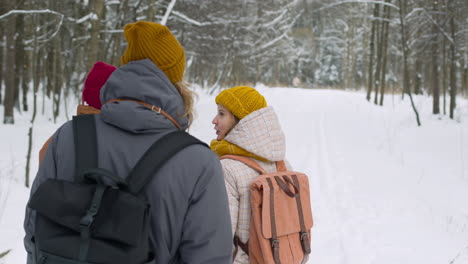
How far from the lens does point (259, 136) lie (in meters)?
2.56

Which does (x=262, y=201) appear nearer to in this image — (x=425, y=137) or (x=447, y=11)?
(x=425, y=137)

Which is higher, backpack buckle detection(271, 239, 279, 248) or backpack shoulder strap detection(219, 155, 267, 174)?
backpack shoulder strap detection(219, 155, 267, 174)

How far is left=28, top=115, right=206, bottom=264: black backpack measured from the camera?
4.49ft

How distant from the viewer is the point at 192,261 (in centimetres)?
160

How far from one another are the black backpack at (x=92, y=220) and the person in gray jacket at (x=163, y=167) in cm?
10

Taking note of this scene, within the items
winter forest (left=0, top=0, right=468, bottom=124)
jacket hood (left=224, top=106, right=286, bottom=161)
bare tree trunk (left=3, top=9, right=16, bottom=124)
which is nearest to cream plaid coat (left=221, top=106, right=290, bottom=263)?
jacket hood (left=224, top=106, right=286, bottom=161)

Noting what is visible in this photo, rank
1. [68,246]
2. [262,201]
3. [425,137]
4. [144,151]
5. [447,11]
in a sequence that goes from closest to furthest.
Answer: [68,246]
[144,151]
[262,201]
[425,137]
[447,11]

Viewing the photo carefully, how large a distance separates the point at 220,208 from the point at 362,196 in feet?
21.5

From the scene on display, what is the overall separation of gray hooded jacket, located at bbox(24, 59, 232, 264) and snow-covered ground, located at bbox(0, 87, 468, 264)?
11.5 ft

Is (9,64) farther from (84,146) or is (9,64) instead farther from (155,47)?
(84,146)

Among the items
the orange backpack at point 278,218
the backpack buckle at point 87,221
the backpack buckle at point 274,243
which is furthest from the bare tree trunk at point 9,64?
the backpack buckle at point 87,221

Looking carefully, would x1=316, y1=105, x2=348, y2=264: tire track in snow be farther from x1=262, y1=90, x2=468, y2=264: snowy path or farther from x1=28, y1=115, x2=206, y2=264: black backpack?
x1=28, y1=115, x2=206, y2=264: black backpack

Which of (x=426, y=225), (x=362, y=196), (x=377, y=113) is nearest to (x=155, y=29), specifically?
(x=426, y=225)

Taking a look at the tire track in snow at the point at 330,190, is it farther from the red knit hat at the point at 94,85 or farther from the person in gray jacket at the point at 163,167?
the person in gray jacket at the point at 163,167
